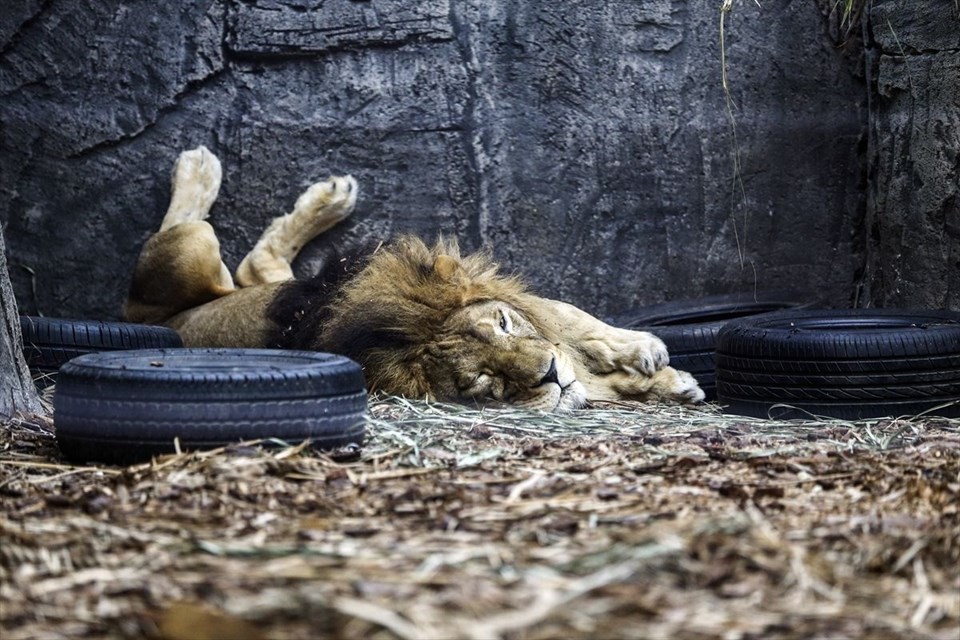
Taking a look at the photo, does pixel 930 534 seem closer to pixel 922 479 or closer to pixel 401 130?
pixel 922 479

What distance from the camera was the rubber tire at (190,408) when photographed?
388 cm

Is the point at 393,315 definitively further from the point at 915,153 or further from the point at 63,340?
the point at 915,153

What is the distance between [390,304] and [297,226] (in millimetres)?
1364

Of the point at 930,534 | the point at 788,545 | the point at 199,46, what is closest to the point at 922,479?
the point at 930,534

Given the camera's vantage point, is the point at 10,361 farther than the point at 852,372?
No

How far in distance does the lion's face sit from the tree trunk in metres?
1.72

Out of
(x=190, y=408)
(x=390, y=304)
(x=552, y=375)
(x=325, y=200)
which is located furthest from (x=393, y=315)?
(x=190, y=408)

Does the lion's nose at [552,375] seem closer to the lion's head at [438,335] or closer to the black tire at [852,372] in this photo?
the lion's head at [438,335]

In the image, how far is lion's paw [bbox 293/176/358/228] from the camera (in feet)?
22.5

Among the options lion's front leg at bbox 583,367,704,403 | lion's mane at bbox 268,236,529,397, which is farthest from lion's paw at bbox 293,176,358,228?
lion's front leg at bbox 583,367,704,403

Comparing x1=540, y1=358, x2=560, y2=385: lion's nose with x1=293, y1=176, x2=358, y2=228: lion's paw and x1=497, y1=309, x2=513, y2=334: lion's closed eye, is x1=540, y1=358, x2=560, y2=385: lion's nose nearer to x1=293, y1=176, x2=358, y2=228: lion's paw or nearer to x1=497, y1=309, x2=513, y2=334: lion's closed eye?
x1=497, y1=309, x2=513, y2=334: lion's closed eye

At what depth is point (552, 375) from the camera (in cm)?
547

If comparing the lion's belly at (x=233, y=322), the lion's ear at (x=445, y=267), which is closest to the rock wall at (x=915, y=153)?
the lion's ear at (x=445, y=267)

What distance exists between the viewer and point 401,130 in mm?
6941
